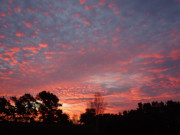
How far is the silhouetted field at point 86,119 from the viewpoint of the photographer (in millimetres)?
19281

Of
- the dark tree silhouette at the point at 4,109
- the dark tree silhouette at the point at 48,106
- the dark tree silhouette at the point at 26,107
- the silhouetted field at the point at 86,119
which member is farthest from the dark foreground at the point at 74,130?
the dark tree silhouette at the point at 4,109

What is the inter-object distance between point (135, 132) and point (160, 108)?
8.69 m

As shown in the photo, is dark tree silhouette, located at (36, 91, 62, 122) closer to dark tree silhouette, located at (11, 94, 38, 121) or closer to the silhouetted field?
the silhouetted field

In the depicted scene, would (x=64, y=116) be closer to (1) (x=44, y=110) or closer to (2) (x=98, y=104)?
(1) (x=44, y=110)

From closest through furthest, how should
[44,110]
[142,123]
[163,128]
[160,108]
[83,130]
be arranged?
[163,128] → [142,123] → [160,108] → [83,130] → [44,110]

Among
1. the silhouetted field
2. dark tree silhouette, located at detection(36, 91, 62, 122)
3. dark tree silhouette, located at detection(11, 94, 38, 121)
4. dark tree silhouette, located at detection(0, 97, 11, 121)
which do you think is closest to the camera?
the silhouetted field

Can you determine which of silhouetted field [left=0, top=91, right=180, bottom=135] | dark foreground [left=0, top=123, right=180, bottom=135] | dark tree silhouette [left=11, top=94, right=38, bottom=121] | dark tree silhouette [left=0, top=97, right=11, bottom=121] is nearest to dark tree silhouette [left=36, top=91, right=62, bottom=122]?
silhouetted field [left=0, top=91, right=180, bottom=135]

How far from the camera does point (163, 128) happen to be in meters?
18.4

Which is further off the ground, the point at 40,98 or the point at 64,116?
the point at 40,98

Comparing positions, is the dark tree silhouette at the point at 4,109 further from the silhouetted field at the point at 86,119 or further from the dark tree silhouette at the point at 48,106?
the dark tree silhouette at the point at 48,106

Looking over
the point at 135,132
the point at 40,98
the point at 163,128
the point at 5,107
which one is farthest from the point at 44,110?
the point at 163,128

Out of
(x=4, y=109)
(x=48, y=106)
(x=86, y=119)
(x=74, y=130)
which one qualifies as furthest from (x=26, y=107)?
(x=86, y=119)

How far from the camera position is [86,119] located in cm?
5209

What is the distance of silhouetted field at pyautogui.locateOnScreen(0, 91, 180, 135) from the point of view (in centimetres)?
1928
